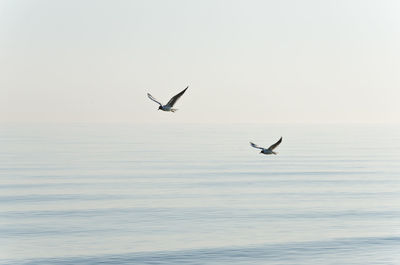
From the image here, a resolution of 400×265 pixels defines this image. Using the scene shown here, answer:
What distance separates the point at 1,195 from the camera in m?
73.9

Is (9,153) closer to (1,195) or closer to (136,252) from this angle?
(1,195)

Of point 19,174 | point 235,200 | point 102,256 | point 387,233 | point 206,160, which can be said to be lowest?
point 102,256

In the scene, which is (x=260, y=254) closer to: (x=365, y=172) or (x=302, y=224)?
(x=302, y=224)

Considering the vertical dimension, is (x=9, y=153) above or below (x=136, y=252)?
above

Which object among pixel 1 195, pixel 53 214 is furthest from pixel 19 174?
pixel 53 214

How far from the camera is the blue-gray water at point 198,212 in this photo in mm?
46812

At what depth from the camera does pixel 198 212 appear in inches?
2450

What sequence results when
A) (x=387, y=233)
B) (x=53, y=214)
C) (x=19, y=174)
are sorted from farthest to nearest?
(x=19, y=174) → (x=53, y=214) → (x=387, y=233)

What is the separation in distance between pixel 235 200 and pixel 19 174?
34.1 metres

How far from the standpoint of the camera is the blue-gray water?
4681 centimetres

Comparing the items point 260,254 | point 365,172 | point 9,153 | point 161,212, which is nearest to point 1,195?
point 161,212

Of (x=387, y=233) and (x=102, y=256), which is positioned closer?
(x=102, y=256)

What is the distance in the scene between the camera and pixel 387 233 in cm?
5525

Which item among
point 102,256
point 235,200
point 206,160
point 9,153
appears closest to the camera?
point 102,256
